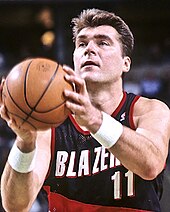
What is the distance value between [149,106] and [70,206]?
2.40ft

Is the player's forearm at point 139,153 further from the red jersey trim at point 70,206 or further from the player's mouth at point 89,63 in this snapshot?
the player's mouth at point 89,63

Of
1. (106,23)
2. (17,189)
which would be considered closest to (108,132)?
(17,189)

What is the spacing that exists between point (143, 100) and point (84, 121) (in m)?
1.02

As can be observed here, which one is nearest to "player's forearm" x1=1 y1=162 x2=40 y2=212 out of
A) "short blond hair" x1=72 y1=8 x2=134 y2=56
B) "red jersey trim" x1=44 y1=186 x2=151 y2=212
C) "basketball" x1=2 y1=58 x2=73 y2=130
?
"red jersey trim" x1=44 y1=186 x2=151 y2=212

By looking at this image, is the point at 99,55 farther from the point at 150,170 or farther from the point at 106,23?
the point at 150,170

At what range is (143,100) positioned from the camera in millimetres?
3170

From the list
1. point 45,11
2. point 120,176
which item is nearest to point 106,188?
point 120,176

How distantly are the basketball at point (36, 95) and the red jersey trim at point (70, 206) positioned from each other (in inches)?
32.1

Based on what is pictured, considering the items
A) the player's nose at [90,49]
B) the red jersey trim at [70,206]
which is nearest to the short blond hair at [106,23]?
the player's nose at [90,49]

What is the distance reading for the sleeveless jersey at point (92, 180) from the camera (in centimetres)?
301

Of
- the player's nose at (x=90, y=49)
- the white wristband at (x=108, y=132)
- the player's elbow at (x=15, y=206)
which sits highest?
the player's nose at (x=90, y=49)

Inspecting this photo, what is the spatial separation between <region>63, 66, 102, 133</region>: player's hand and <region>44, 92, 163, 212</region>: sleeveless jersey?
0.83m

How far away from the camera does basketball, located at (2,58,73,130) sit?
89.8 inches

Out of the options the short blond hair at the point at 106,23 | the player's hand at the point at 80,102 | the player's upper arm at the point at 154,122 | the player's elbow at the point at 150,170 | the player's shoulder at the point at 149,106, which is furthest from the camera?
the short blond hair at the point at 106,23
